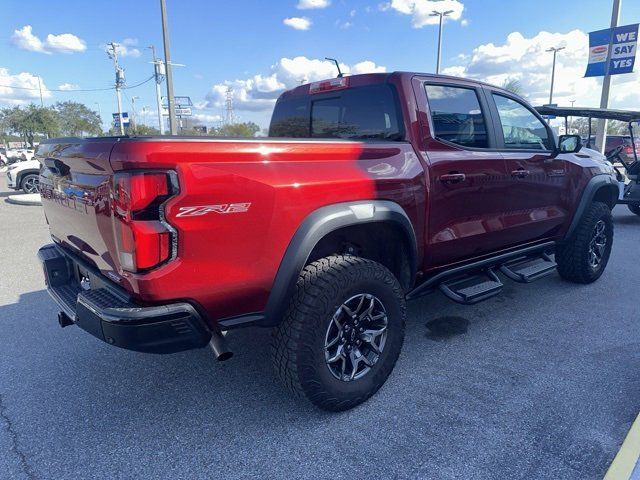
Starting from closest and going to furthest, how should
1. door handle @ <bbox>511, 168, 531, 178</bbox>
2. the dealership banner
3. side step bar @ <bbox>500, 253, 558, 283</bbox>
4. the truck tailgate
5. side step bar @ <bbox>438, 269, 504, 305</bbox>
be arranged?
the truck tailgate → side step bar @ <bbox>438, 269, 504, 305</bbox> → door handle @ <bbox>511, 168, 531, 178</bbox> → side step bar @ <bbox>500, 253, 558, 283</bbox> → the dealership banner

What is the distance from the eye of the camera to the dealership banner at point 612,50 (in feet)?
41.6

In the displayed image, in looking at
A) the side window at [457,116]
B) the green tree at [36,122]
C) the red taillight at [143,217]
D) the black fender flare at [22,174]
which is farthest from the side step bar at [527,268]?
the green tree at [36,122]

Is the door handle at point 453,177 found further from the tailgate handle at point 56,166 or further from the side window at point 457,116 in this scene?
the tailgate handle at point 56,166

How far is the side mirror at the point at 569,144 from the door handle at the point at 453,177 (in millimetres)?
1573

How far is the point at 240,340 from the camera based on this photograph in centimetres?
349

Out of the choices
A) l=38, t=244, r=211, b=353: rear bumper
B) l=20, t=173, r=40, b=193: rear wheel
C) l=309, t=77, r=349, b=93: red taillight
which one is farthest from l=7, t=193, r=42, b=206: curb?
l=38, t=244, r=211, b=353: rear bumper

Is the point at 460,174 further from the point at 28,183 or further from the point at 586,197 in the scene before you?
the point at 28,183

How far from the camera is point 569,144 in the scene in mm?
4152

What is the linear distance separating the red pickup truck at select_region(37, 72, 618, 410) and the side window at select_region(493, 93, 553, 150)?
20 mm

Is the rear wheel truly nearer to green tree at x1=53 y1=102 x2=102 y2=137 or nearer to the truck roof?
the truck roof

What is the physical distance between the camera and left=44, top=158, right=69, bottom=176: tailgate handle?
2.50m

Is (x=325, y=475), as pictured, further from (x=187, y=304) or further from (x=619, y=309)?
(x=619, y=309)

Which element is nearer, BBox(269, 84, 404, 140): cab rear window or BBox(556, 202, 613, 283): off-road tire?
BBox(269, 84, 404, 140): cab rear window

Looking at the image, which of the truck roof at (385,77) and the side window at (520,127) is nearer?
the truck roof at (385,77)
